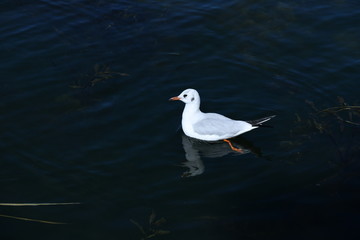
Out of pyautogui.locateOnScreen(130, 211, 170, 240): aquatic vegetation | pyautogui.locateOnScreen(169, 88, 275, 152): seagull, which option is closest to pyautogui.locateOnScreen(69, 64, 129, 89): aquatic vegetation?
pyautogui.locateOnScreen(169, 88, 275, 152): seagull

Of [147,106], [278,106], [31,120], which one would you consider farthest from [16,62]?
[278,106]

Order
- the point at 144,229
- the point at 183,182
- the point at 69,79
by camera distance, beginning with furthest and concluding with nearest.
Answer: the point at 69,79 < the point at 183,182 < the point at 144,229

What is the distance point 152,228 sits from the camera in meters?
8.12

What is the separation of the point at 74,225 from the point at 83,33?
286 inches

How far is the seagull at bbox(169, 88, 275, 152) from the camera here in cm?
1021

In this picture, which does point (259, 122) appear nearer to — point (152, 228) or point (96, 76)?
point (152, 228)

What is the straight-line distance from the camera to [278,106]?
1125 cm

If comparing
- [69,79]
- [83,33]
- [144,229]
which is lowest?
[144,229]

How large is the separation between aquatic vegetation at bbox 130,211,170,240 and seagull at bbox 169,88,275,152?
2.66 metres

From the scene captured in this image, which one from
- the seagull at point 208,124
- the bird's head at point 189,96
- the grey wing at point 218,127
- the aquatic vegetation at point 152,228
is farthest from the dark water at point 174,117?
the bird's head at point 189,96

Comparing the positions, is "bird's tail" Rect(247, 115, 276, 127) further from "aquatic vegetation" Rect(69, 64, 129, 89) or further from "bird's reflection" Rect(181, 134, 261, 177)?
"aquatic vegetation" Rect(69, 64, 129, 89)

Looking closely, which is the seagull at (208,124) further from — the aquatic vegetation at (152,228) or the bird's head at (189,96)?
the aquatic vegetation at (152,228)

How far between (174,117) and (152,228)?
3.66m

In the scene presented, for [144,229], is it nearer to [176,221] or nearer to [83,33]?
[176,221]
